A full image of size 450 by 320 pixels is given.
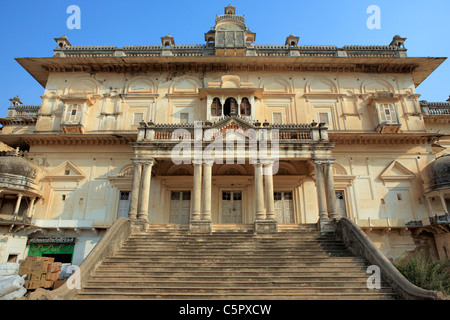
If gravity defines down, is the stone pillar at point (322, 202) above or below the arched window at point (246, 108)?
below

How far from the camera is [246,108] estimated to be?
66.4ft

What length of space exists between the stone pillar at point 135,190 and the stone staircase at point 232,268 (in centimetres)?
121

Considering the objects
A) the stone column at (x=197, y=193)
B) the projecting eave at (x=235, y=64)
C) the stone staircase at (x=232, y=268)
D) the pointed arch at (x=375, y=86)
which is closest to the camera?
the stone staircase at (x=232, y=268)

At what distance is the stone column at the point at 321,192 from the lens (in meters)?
14.8

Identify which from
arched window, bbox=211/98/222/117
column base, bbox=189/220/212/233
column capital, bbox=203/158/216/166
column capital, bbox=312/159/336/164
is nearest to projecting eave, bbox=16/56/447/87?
arched window, bbox=211/98/222/117

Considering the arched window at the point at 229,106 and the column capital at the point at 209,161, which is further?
the arched window at the point at 229,106

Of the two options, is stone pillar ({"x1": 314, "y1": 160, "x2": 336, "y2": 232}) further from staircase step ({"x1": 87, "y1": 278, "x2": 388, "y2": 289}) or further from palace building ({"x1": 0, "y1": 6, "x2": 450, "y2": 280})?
staircase step ({"x1": 87, "y1": 278, "x2": 388, "y2": 289})

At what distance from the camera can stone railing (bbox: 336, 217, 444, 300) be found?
343 inches

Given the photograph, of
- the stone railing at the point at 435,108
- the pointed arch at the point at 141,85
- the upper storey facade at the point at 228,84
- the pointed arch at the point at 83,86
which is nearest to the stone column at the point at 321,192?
the upper storey facade at the point at 228,84

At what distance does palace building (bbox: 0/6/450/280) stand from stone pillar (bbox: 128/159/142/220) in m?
0.09

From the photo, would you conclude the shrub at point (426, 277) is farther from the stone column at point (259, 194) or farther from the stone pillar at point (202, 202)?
the stone pillar at point (202, 202)

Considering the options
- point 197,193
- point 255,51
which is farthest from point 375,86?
point 197,193

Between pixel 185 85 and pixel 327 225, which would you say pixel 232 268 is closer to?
pixel 327 225
